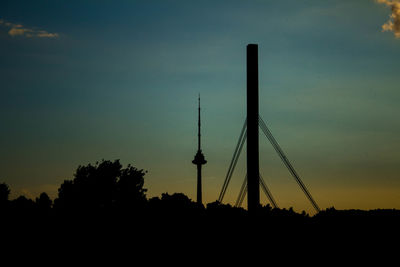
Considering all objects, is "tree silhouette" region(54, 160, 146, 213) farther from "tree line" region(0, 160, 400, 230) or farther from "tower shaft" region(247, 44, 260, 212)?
"tower shaft" region(247, 44, 260, 212)

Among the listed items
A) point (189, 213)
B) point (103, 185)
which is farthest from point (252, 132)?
point (103, 185)

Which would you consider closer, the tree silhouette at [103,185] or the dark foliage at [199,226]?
the dark foliage at [199,226]

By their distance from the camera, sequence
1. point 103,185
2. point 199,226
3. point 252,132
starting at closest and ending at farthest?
point 199,226
point 252,132
point 103,185

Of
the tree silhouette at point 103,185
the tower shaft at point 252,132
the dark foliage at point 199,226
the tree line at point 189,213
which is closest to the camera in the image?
the dark foliage at point 199,226

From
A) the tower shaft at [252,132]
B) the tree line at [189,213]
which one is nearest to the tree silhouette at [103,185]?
the tree line at [189,213]

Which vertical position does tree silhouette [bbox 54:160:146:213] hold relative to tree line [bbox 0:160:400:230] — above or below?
above

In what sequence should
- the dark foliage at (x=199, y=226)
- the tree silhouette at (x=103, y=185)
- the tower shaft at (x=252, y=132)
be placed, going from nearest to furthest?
the dark foliage at (x=199, y=226) → the tower shaft at (x=252, y=132) → the tree silhouette at (x=103, y=185)

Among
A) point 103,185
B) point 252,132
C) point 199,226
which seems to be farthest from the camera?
point 103,185

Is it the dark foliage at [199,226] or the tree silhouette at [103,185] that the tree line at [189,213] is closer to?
the dark foliage at [199,226]

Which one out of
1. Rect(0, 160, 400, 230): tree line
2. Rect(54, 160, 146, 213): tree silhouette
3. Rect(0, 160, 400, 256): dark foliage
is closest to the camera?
Rect(0, 160, 400, 256): dark foliage

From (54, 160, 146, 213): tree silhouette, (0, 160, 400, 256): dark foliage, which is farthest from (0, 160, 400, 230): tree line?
(54, 160, 146, 213): tree silhouette

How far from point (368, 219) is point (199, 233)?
7990 millimetres

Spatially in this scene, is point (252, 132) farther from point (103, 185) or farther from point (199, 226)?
point (103, 185)

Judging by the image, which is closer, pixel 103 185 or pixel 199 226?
pixel 199 226
